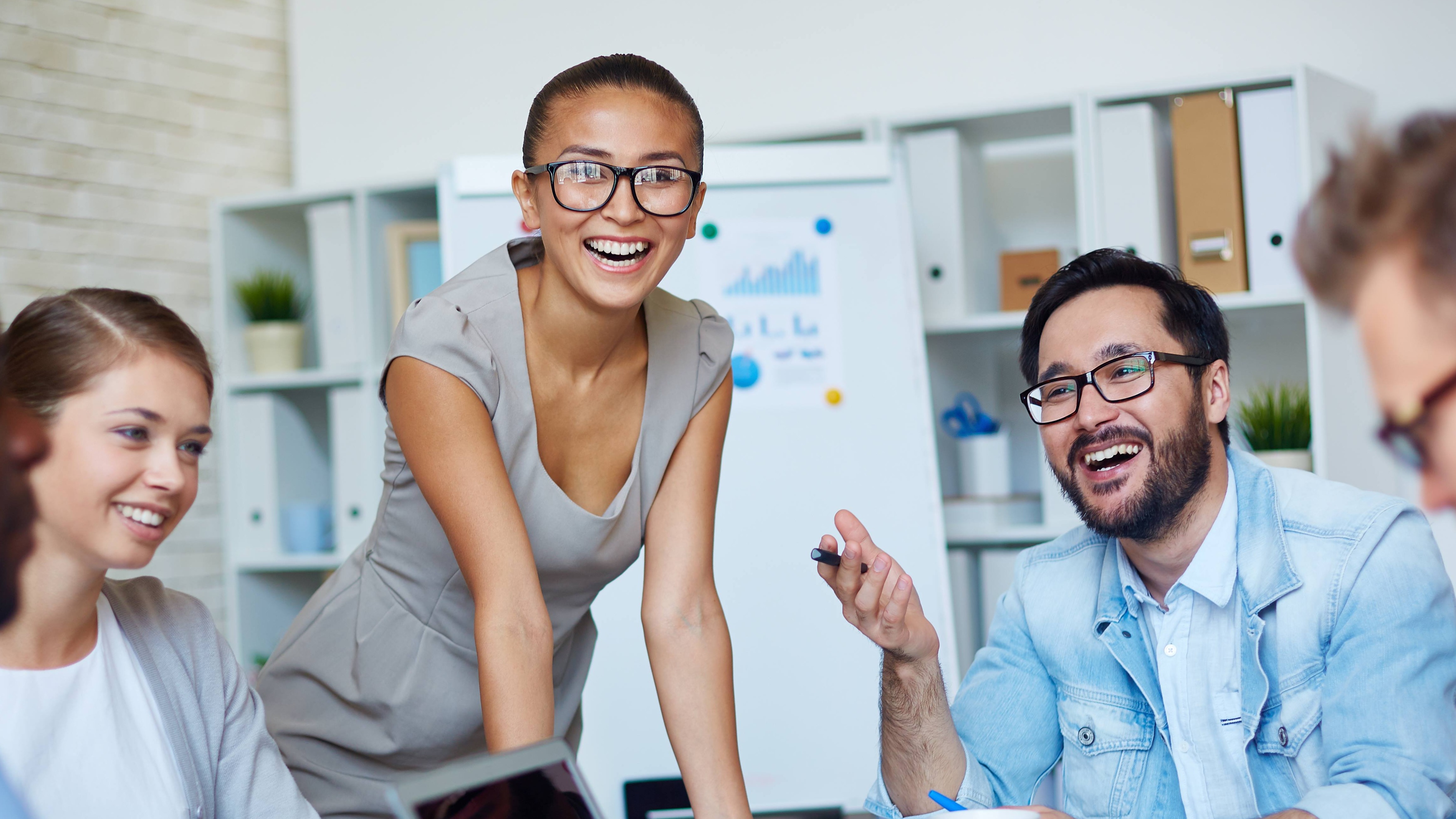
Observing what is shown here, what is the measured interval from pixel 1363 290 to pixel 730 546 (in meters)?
1.94

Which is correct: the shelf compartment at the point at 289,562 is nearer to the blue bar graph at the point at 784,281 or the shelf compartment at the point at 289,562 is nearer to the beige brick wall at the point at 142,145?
the beige brick wall at the point at 142,145

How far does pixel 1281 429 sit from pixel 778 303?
3.41 ft

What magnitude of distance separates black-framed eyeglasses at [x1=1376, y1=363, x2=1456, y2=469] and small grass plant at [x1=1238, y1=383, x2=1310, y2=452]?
198cm

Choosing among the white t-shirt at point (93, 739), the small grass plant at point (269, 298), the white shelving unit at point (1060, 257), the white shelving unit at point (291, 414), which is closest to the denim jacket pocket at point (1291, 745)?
the white t-shirt at point (93, 739)

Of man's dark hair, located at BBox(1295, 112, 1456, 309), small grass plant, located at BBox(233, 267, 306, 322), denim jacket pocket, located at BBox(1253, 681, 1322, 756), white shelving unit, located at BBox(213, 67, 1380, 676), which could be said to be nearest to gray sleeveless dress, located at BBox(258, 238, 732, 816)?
denim jacket pocket, located at BBox(1253, 681, 1322, 756)

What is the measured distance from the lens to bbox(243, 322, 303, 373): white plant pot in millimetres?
3223

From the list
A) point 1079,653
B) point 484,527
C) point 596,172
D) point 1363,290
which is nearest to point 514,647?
point 484,527

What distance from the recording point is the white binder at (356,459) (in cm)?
307

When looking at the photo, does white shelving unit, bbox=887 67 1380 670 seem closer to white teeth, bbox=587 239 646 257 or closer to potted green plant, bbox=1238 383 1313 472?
potted green plant, bbox=1238 383 1313 472

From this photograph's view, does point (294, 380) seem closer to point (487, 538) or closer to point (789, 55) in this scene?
point (789, 55)

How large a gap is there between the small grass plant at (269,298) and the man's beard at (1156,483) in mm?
2514

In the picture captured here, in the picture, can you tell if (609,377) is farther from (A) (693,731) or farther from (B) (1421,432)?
(B) (1421,432)

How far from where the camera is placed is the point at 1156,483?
131cm

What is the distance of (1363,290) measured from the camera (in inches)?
21.8
